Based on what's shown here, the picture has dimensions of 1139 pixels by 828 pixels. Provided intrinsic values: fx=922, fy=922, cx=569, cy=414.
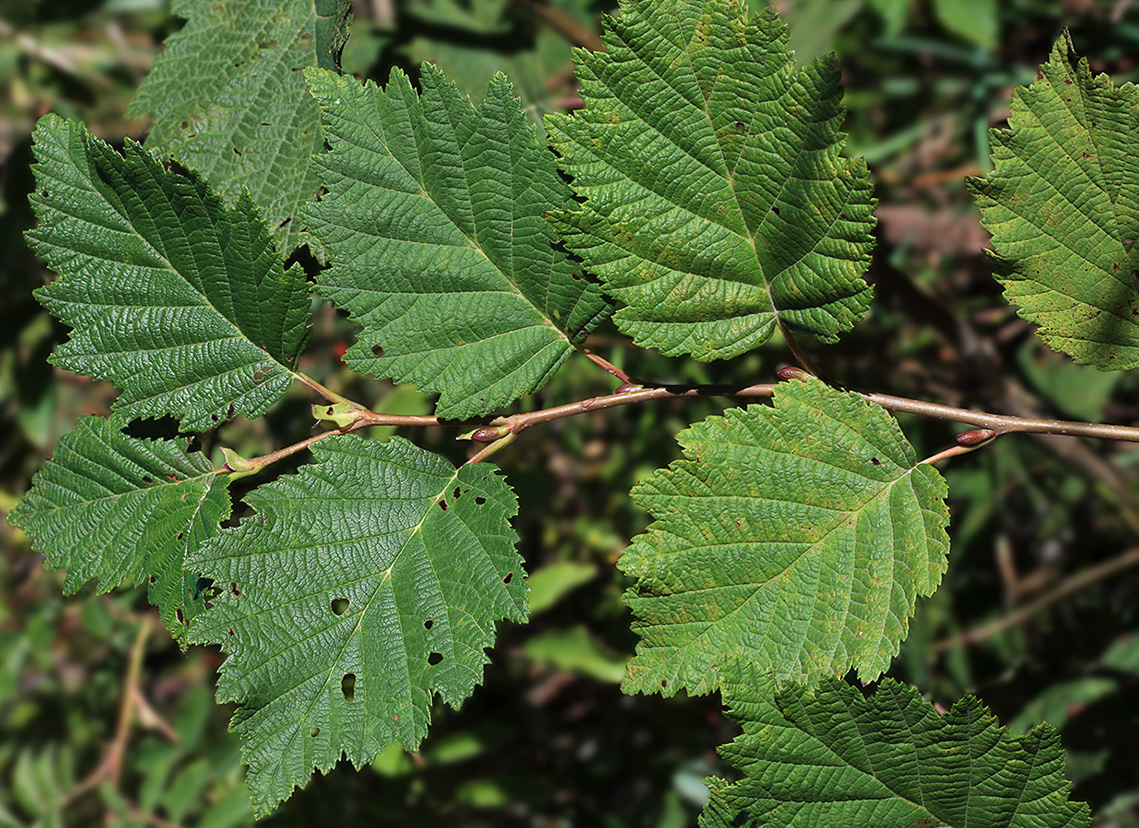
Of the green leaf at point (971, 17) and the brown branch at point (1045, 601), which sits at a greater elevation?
the green leaf at point (971, 17)

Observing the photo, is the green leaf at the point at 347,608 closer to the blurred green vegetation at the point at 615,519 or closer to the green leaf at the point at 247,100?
the green leaf at the point at 247,100

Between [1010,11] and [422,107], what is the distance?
2.45 metres

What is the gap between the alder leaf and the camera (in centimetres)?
120

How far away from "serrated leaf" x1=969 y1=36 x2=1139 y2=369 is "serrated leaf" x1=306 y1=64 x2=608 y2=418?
1.89 feet

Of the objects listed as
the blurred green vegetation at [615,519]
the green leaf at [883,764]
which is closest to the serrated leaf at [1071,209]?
the green leaf at [883,764]

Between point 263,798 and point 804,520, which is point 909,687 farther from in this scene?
point 263,798

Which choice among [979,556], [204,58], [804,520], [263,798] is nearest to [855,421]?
[804,520]

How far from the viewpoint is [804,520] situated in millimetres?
1228

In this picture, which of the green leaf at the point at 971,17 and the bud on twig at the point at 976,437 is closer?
the bud on twig at the point at 976,437

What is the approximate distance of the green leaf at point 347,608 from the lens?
4.08ft

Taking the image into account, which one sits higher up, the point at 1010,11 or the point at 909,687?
the point at 1010,11

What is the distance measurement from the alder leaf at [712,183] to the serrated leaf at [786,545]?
15 cm

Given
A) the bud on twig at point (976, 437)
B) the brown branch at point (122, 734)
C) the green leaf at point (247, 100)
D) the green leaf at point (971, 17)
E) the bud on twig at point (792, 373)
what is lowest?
the brown branch at point (122, 734)

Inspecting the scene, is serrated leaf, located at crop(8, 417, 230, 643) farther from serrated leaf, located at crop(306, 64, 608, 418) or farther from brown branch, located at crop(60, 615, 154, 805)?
brown branch, located at crop(60, 615, 154, 805)
